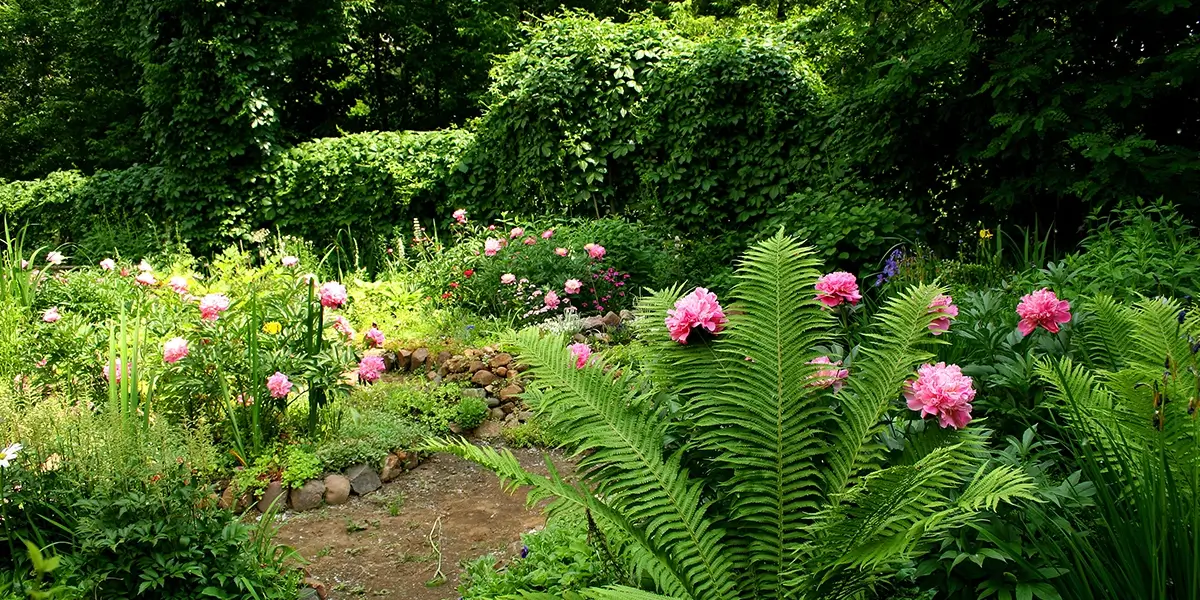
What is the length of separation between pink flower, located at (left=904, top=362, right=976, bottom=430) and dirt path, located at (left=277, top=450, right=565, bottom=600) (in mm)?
1795

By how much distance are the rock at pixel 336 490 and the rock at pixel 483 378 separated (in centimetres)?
122

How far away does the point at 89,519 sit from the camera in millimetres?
2270

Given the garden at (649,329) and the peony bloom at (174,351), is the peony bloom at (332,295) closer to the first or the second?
the garden at (649,329)

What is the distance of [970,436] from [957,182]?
4.22 metres

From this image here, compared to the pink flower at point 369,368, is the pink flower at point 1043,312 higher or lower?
higher

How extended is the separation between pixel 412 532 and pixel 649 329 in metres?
1.86

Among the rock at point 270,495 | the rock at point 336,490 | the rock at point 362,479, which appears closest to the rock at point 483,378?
the rock at point 362,479

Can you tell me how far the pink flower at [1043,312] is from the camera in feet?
6.99

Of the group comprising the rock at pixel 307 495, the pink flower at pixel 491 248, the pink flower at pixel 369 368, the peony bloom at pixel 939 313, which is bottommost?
the rock at pixel 307 495

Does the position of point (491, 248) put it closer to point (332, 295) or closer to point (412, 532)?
point (332, 295)

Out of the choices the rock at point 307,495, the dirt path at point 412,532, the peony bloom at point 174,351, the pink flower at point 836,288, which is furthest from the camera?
the rock at point 307,495

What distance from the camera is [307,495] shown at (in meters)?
3.54

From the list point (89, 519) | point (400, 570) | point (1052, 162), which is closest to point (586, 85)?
point (1052, 162)

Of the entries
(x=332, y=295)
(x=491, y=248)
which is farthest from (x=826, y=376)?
(x=491, y=248)
